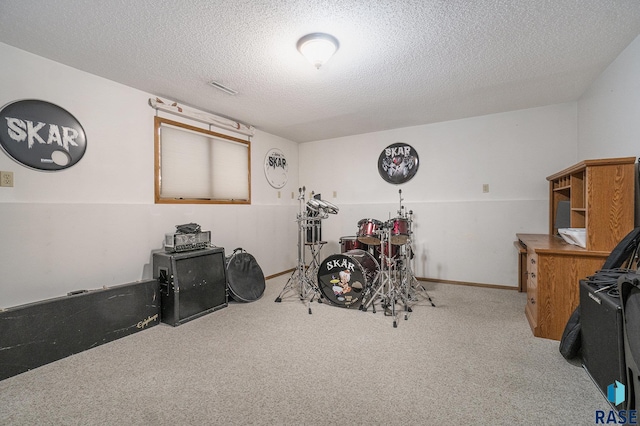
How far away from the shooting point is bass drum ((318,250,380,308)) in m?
3.15

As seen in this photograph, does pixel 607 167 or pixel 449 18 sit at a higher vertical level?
pixel 449 18

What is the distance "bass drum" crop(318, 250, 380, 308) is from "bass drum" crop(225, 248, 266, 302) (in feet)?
2.87

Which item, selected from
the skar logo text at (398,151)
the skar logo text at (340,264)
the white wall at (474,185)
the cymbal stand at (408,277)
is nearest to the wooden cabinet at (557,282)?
the cymbal stand at (408,277)

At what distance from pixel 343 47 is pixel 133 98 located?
2.29 m

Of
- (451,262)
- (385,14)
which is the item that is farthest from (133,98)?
(451,262)

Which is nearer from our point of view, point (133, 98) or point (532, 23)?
point (532, 23)

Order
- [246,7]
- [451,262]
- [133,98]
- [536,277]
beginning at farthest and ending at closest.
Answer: [451,262] < [133,98] < [536,277] < [246,7]

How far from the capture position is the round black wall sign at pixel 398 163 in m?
4.48

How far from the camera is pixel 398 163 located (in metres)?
4.59

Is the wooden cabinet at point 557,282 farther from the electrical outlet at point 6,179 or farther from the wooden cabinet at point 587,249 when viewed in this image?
the electrical outlet at point 6,179

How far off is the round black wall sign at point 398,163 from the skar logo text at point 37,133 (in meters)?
3.93

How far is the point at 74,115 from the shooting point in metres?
2.55

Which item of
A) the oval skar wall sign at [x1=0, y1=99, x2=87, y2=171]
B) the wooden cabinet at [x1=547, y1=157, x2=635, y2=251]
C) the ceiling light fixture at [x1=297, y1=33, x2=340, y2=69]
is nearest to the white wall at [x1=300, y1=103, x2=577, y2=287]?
the wooden cabinet at [x1=547, y1=157, x2=635, y2=251]

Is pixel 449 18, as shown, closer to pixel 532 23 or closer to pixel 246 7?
pixel 532 23
